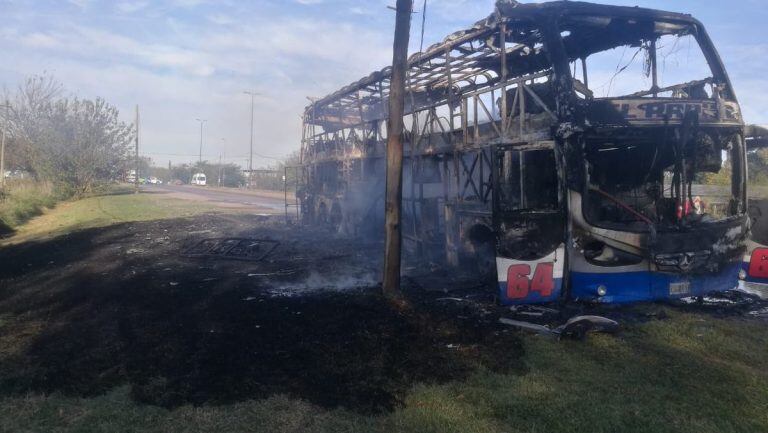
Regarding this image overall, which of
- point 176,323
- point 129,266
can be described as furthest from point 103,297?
point 129,266

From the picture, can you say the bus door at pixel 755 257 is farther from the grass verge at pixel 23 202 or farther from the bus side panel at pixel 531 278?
the grass verge at pixel 23 202

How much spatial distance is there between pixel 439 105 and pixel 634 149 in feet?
13.3

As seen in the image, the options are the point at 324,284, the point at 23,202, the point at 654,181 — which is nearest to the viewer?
the point at 654,181

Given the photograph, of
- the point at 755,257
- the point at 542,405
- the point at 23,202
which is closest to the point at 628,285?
the point at 755,257

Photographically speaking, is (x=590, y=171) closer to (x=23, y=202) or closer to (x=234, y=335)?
(x=234, y=335)

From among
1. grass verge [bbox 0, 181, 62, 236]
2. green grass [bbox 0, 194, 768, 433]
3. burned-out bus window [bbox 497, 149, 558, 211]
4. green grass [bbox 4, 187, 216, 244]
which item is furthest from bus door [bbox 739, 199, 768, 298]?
grass verge [bbox 0, 181, 62, 236]

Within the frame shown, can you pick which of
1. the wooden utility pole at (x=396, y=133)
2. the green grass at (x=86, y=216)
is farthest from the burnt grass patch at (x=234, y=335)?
the green grass at (x=86, y=216)

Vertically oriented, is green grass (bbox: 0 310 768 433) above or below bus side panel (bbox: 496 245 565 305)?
below

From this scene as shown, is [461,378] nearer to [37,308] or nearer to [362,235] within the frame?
[37,308]

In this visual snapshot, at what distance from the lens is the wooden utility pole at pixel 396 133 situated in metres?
6.79

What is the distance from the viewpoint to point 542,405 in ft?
12.3

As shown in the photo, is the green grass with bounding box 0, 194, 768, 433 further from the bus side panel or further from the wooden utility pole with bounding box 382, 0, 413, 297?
the wooden utility pole with bounding box 382, 0, 413, 297

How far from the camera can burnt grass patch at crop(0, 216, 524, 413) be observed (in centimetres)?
419

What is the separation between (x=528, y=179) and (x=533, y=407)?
4.06 metres
